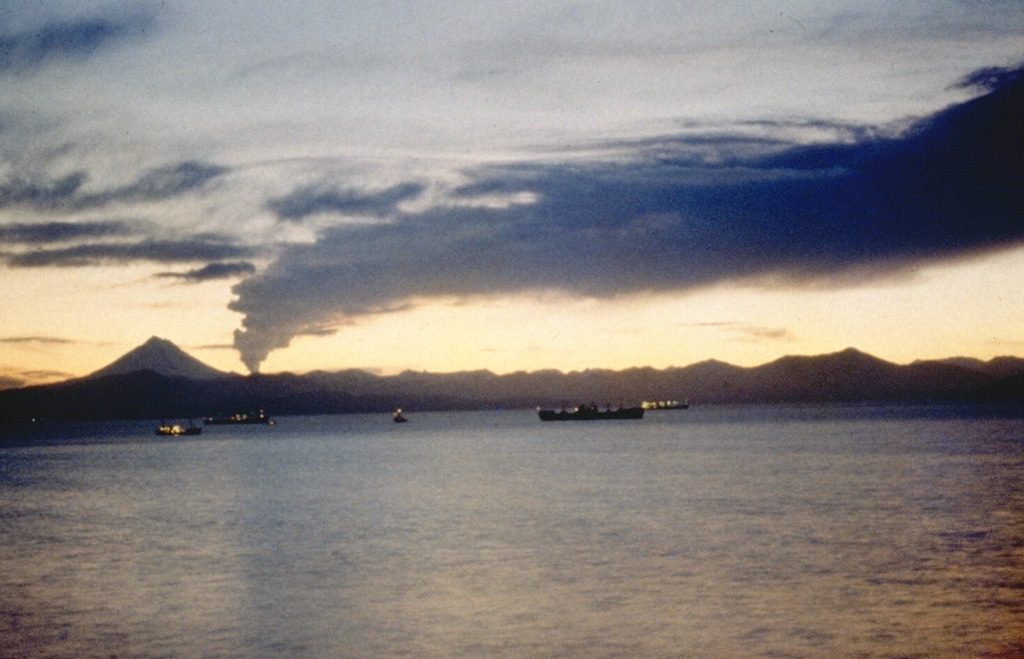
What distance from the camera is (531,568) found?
34.7m

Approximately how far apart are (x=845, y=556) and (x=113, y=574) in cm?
2413

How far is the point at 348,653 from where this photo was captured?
23.9 m

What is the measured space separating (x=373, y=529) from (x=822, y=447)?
7741 cm

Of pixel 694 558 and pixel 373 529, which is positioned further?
pixel 373 529

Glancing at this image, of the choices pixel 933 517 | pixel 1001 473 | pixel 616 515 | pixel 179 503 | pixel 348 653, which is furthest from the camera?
pixel 1001 473

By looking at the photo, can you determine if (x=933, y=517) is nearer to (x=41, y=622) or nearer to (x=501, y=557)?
(x=501, y=557)

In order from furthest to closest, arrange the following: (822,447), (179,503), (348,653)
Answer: (822,447) → (179,503) → (348,653)

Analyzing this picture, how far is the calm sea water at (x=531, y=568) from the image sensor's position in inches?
979

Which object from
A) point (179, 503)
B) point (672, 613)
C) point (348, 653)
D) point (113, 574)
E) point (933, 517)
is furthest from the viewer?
point (179, 503)

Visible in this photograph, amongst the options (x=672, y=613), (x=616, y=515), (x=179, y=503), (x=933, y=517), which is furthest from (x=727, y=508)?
(x=179, y=503)

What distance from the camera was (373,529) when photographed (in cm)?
4828

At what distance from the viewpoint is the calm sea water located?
2486 cm

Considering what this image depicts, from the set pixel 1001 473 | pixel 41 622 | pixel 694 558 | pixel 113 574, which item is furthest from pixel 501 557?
pixel 1001 473

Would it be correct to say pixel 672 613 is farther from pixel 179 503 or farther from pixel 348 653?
pixel 179 503
